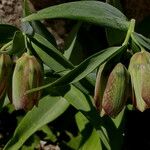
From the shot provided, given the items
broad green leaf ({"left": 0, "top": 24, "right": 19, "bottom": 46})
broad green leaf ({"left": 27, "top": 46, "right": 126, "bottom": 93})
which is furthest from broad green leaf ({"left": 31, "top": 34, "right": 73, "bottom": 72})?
broad green leaf ({"left": 27, "top": 46, "right": 126, "bottom": 93})

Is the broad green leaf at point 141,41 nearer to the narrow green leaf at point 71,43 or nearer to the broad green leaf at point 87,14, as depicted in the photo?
the broad green leaf at point 87,14

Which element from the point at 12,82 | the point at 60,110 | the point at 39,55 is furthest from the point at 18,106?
the point at 60,110

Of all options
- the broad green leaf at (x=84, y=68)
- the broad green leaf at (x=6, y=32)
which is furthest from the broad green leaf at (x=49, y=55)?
the broad green leaf at (x=84, y=68)

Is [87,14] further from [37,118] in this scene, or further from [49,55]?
[37,118]

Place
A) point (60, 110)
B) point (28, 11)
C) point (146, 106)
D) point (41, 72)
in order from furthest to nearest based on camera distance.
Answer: point (60, 110) → point (28, 11) → point (41, 72) → point (146, 106)

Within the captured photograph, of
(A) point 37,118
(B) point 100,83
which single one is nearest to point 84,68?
(B) point 100,83

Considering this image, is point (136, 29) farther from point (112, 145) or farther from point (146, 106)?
point (146, 106)
